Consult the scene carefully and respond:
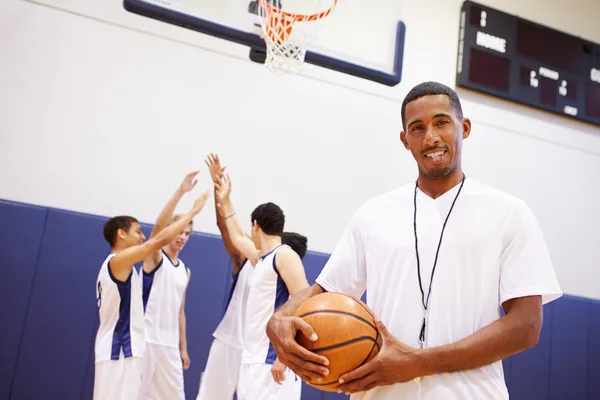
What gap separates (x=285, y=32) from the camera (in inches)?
186

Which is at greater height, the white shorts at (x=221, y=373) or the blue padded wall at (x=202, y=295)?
the blue padded wall at (x=202, y=295)

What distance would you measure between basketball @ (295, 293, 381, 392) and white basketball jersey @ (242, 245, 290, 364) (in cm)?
231

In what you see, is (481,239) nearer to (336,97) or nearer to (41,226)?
(41,226)

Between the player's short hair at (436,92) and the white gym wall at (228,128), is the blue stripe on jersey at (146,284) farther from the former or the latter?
the player's short hair at (436,92)

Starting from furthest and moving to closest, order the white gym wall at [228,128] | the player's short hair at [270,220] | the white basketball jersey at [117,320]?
the white gym wall at [228,128]
the player's short hair at [270,220]
the white basketball jersey at [117,320]

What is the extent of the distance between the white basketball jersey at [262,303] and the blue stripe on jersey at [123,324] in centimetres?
86

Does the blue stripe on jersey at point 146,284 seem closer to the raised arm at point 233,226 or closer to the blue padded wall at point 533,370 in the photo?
the raised arm at point 233,226

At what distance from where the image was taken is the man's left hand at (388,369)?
1.50 metres

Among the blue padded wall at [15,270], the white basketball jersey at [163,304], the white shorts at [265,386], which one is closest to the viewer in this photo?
the white shorts at [265,386]

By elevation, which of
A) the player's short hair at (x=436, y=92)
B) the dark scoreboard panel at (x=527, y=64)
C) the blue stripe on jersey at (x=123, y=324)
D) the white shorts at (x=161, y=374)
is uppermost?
the dark scoreboard panel at (x=527, y=64)

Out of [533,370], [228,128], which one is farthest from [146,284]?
[533,370]

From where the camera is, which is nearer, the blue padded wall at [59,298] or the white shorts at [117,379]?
the white shorts at [117,379]

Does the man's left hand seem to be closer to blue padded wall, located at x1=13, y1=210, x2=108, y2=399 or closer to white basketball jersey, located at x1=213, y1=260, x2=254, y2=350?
white basketball jersey, located at x1=213, y1=260, x2=254, y2=350

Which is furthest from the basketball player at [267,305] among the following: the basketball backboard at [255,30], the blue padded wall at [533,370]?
the blue padded wall at [533,370]
